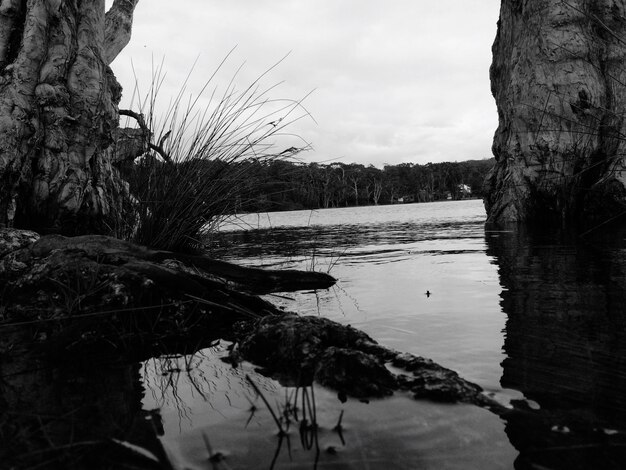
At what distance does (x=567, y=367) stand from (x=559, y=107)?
46.4 ft

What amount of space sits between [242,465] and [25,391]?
97cm

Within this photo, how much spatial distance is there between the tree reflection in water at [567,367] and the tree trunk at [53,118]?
3.39 m

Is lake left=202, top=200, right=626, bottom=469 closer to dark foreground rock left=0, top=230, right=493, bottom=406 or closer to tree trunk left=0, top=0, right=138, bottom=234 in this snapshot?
dark foreground rock left=0, top=230, right=493, bottom=406

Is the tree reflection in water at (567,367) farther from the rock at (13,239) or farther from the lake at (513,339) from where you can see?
the rock at (13,239)

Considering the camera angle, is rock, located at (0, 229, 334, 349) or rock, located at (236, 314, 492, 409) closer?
rock, located at (236, 314, 492, 409)

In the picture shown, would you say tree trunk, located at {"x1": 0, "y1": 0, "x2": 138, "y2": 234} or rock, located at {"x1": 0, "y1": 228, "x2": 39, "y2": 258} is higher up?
tree trunk, located at {"x1": 0, "y1": 0, "x2": 138, "y2": 234}

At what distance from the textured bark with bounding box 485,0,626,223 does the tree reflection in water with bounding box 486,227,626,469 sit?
9806 mm

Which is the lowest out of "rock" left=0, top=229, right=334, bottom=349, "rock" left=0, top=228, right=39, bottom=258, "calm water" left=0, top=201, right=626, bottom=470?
"calm water" left=0, top=201, right=626, bottom=470

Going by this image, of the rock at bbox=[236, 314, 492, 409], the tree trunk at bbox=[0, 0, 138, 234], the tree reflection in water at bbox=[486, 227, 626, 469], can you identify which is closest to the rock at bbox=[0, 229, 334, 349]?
the rock at bbox=[236, 314, 492, 409]

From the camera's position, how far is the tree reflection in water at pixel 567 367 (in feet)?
4.05

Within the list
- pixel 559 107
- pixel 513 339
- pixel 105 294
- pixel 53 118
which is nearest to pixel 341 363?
pixel 513 339

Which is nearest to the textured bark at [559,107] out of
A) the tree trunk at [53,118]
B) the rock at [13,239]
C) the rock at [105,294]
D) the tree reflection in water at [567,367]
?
the tree reflection in water at [567,367]

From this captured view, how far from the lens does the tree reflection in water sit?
4.05 feet

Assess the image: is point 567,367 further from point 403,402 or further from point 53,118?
point 53,118
